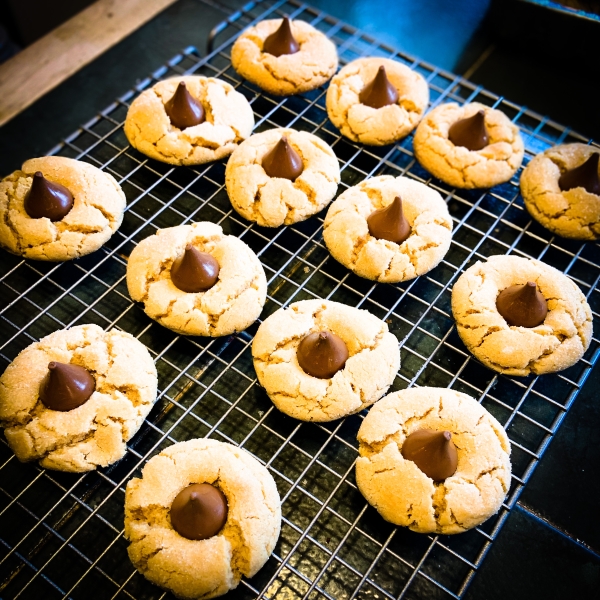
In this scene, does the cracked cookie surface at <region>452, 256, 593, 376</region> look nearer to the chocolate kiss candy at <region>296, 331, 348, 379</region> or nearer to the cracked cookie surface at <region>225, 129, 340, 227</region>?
the chocolate kiss candy at <region>296, 331, 348, 379</region>

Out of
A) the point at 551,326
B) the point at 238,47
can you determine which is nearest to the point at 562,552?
the point at 551,326

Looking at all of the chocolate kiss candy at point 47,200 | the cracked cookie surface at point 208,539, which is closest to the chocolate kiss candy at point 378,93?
the chocolate kiss candy at point 47,200

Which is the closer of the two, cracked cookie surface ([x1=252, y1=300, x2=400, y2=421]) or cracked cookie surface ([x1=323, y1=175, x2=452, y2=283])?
cracked cookie surface ([x1=252, y1=300, x2=400, y2=421])

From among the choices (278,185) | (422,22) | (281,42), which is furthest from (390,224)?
(422,22)

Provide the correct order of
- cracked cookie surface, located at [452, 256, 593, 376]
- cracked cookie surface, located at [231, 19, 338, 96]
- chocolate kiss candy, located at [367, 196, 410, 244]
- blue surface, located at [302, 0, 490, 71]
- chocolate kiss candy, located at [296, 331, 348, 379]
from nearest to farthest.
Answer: chocolate kiss candy, located at [296, 331, 348, 379] → cracked cookie surface, located at [452, 256, 593, 376] → chocolate kiss candy, located at [367, 196, 410, 244] → cracked cookie surface, located at [231, 19, 338, 96] → blue surface, located at [302, 0, 490, 71]

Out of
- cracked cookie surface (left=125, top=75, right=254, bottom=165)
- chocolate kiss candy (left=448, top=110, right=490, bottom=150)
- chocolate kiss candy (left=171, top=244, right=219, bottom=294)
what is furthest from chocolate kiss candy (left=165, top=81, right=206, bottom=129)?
chocolate kiss candy (left=448, top=110, right=490, bottom=150)

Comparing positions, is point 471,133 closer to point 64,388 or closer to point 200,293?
point 200,293

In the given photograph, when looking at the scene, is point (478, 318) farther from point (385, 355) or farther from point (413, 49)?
point (413, 49)
